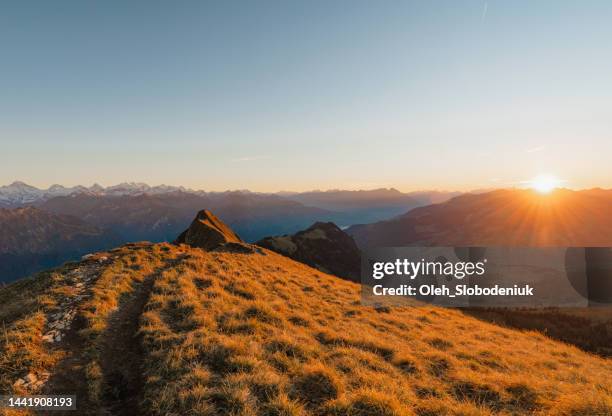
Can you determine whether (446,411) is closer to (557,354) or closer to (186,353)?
(186,353)

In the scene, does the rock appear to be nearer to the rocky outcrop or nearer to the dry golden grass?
the dry golden grass

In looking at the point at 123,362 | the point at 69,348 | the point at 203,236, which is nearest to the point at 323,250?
the point at 203,236

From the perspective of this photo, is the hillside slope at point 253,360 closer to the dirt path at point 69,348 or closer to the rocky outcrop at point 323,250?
the dirt path at point 69,348

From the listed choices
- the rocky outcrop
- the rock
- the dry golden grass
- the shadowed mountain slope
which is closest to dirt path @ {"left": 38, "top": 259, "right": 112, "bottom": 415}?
the shadowed mountain slope

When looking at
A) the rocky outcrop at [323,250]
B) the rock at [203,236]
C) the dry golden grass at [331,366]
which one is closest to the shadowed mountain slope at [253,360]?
the dry golden grass at [331,366]

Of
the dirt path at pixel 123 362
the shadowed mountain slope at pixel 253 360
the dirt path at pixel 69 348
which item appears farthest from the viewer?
the dirt path at pixel 69 348

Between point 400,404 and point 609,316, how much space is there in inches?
1310

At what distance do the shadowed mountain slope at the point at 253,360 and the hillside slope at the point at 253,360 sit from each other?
0.05 metres

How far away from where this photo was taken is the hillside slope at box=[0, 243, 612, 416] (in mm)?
7852

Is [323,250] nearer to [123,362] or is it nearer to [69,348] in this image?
[69,348]

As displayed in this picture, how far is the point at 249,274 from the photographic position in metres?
24.7

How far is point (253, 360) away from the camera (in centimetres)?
932

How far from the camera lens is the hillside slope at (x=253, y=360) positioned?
25.8 feet

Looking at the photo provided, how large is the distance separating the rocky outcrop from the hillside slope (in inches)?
3008
